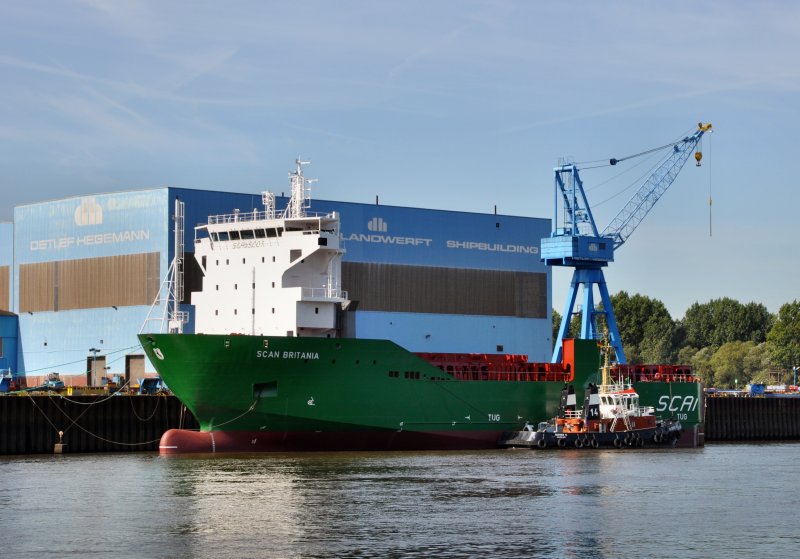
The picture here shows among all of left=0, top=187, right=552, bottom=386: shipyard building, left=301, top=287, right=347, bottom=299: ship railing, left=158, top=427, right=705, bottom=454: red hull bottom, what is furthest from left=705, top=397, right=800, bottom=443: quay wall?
left=301, top=287, right=347, bottom=299: ship railing

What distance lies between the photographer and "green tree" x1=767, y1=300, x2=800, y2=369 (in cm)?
11781

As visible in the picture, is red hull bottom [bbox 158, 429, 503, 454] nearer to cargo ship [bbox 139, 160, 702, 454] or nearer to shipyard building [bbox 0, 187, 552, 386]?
cargo ship [bbox 139, 160, 702, 454]

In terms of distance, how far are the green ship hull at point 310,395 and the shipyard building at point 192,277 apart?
14732mm

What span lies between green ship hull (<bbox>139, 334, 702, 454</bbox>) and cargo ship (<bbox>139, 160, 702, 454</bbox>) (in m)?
0.04

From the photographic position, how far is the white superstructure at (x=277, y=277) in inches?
1863

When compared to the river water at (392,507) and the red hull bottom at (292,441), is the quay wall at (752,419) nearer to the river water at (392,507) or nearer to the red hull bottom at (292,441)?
the river water at (392,507)

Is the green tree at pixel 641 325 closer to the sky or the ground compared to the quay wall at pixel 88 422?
closer to the sky

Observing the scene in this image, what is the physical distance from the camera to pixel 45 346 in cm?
6656

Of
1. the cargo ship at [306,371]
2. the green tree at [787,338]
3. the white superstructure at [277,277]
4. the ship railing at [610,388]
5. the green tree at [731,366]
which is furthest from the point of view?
the green tree at [731,366]

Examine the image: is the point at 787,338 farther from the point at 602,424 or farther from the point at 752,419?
the point at 602,424

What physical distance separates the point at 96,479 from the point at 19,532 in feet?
32.4

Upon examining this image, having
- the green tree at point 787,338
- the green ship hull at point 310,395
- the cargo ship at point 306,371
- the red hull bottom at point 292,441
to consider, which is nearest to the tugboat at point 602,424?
the cargo ship at point 306,371

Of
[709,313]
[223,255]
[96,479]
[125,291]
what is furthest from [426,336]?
[709,313]

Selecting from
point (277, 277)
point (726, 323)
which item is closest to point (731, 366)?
point (726, 323)
